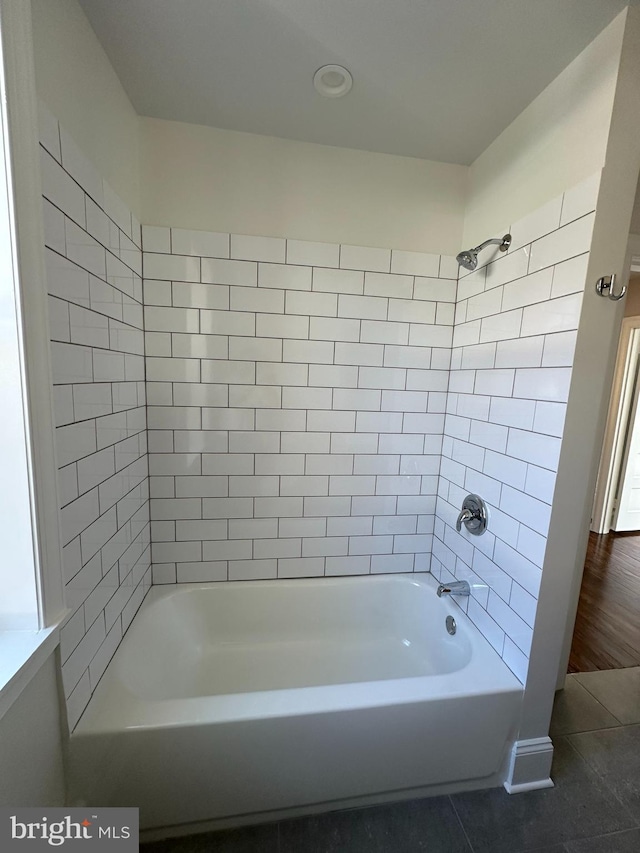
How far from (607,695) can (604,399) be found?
1547mm

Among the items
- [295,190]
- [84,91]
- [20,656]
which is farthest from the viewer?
[295,190]

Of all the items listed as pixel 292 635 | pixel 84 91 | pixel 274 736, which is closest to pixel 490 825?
pixel 274 736

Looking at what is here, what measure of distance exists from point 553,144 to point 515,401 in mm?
828

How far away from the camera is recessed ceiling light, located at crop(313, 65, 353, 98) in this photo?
1121mm

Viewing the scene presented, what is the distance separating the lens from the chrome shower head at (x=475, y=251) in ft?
4.26

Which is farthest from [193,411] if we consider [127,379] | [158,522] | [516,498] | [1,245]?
[516,498]

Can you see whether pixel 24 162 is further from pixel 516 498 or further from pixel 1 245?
pixel 516 498

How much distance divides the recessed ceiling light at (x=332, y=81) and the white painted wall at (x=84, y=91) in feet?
2.17

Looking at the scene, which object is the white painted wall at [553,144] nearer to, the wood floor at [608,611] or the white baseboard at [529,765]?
the white baseboard at [529,765]

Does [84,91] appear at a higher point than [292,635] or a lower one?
higher

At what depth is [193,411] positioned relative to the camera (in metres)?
1.54

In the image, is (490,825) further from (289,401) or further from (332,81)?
(332,81)

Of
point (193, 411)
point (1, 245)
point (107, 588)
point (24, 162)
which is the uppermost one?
point (24, 162)

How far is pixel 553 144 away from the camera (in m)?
1.13
